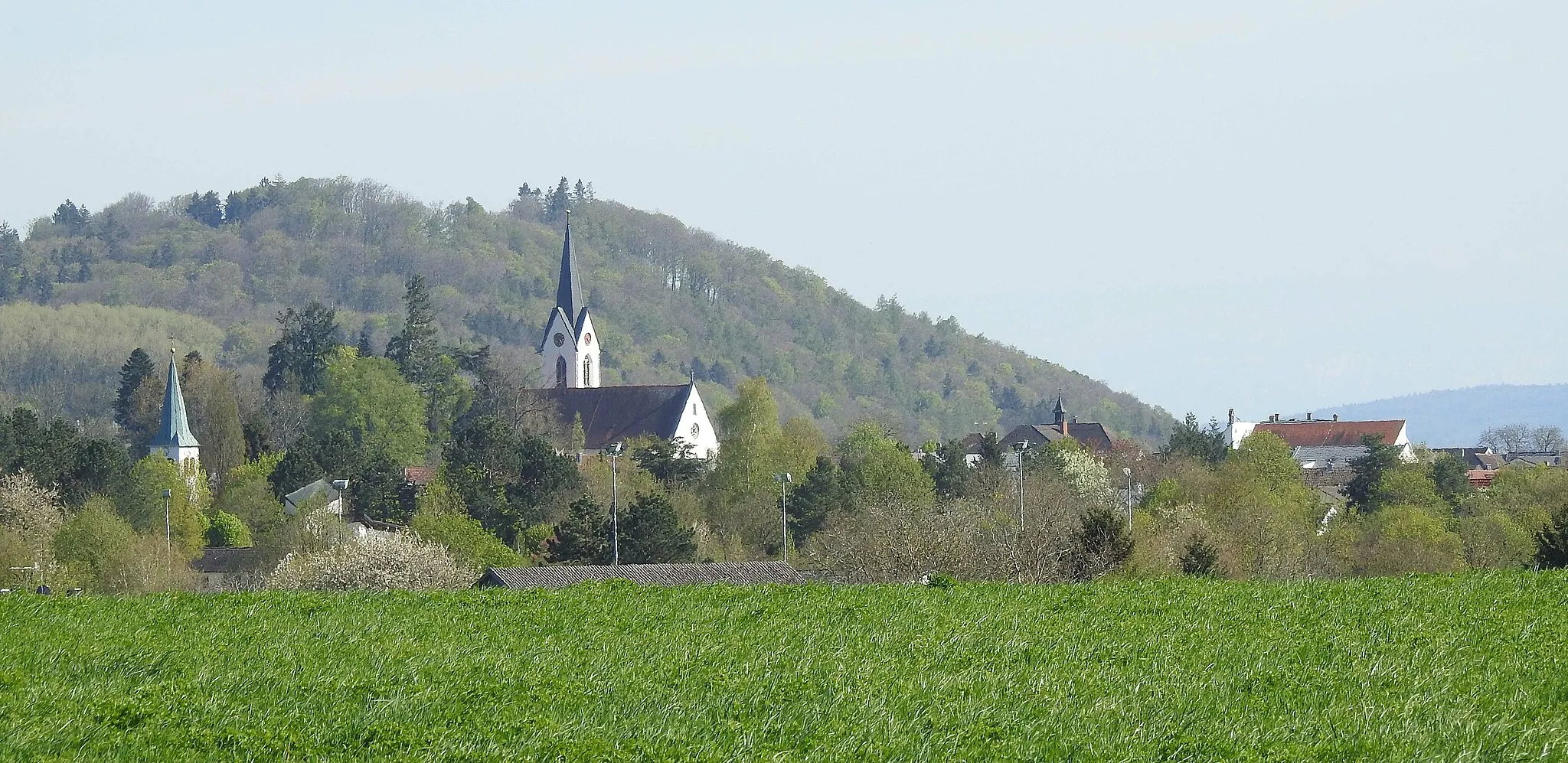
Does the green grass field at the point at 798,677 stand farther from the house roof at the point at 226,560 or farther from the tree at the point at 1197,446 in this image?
the tree at the point at 1197,446

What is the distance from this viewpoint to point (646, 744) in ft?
29.9

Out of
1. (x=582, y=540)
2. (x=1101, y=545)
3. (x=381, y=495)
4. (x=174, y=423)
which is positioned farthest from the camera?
(x=174, y=423)

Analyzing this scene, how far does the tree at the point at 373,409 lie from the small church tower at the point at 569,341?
25.5m

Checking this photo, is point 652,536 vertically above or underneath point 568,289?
underneath

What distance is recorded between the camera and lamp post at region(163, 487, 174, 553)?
5576 centimetres

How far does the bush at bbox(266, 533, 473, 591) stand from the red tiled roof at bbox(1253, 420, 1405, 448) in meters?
85.0

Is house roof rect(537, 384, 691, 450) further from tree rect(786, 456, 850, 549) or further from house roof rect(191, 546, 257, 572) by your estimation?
house roof rect(191, 546, 257, 572)

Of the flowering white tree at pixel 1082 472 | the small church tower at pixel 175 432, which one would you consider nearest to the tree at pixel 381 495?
the small church tower at pixel 175 432

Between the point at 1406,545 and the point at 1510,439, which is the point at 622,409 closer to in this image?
the point at 1406,545

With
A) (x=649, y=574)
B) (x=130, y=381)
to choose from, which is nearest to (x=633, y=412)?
(x=130, y=381)

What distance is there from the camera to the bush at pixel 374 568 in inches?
1757

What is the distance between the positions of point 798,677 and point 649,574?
68.7 feet

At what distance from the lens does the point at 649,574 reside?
107ft

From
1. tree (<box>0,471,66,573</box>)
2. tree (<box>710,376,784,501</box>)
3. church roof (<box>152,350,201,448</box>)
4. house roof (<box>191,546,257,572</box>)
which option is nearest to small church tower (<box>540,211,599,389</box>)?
tree (<box>710,376,784,501</box>)
